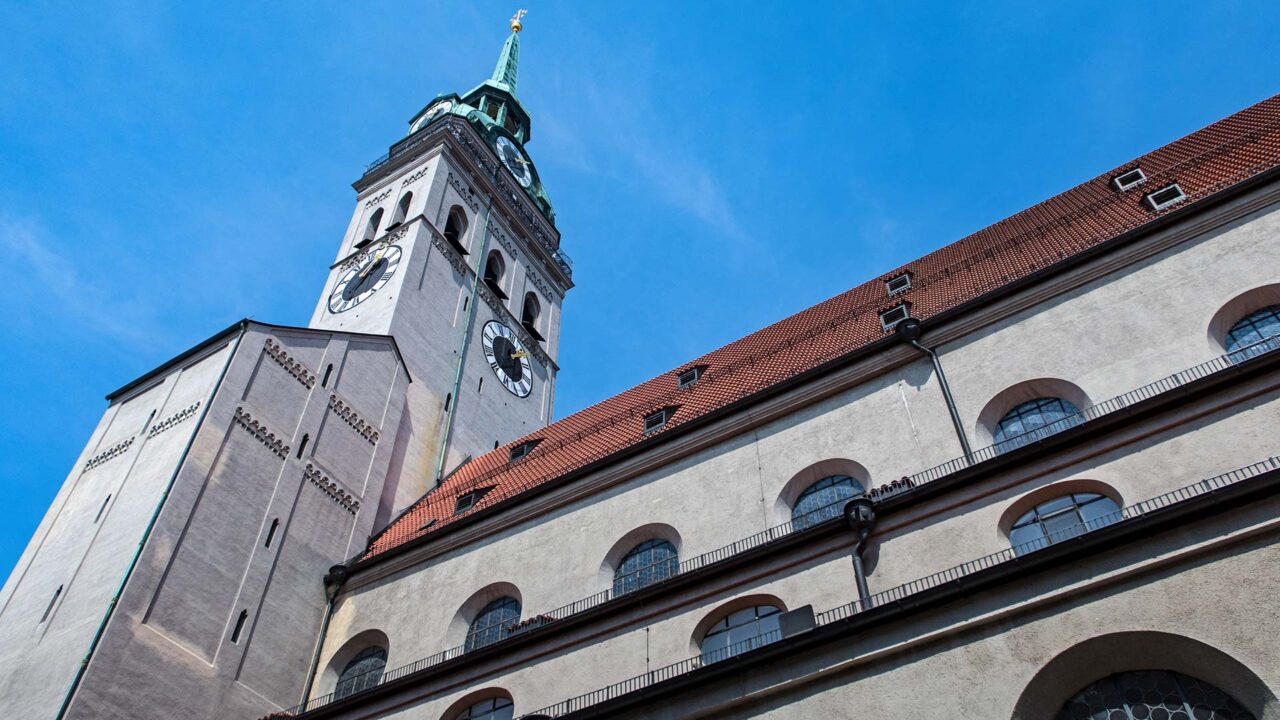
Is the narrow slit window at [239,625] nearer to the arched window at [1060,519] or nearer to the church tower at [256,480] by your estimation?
the church tower at [256,480]

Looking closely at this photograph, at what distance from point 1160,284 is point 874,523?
16.3 ft

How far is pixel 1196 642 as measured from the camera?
888cm

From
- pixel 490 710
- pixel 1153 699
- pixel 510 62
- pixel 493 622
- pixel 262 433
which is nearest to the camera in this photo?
pixel 1153 699

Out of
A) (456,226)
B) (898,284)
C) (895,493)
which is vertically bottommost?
(895,493)

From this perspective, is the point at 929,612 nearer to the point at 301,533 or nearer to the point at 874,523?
the point at 874,523

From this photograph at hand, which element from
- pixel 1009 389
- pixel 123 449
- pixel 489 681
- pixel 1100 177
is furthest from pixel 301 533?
pixel 1100 177

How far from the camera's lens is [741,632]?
1316 centimetres

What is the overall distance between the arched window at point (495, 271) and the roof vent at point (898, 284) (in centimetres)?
1351

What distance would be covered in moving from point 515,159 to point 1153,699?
3177 cm

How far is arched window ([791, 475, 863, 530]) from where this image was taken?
14320 millimetres

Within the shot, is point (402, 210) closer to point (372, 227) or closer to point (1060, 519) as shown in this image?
point (372, 227)

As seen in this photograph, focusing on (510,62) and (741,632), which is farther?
(510,62)

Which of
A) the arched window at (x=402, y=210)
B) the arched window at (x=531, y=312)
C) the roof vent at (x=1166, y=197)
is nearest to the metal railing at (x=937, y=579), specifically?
the roof vent at (x=1166, y=197)

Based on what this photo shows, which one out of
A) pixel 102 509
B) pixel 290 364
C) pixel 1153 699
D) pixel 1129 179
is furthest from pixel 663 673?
pixel 1129 179
